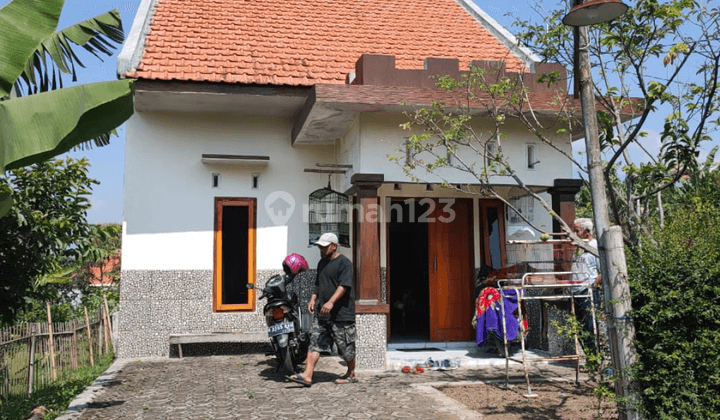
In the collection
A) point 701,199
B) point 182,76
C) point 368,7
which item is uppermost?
point 368,7

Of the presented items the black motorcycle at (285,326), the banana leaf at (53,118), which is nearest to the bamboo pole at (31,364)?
the black motorcycle at (285,326)

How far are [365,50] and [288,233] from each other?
3.52 metres

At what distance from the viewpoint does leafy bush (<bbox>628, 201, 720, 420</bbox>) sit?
14.4ft

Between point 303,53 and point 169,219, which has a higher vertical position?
point 303,53

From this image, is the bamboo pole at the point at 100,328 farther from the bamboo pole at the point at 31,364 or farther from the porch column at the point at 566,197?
the porch column at the point at 566,197

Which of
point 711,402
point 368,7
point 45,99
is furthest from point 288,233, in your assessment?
point 711,402

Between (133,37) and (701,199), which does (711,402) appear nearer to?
(701,199)

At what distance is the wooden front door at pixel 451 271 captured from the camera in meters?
11.0

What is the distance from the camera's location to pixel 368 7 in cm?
1349

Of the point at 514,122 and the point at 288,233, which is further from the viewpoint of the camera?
the point at 288,233

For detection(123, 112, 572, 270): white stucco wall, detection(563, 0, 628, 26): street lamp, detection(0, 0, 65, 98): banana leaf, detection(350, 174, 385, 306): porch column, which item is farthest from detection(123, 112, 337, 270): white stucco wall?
detection(563, 0, 628, 26): street lamp

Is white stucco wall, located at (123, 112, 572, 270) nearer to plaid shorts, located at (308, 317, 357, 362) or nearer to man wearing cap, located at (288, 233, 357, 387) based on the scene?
man wearing cap, located at (288, 233, 357, 387)

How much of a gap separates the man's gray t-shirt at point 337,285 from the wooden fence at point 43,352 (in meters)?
3.49

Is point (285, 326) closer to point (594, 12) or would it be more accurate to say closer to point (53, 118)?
point (53, 118)
